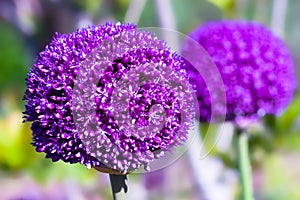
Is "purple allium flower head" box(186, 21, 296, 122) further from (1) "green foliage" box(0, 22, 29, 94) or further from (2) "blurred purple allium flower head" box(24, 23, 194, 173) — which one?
(1) "green foliage" box(0, 22, 29, 94)

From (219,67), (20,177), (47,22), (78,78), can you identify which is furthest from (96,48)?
(47,22)

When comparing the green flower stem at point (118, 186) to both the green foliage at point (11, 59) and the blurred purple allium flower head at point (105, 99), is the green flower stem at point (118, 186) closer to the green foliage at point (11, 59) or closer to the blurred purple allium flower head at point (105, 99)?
the blurred purple allium flower head at point (105, 99)

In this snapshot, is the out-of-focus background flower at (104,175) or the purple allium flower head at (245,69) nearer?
the purple allium flower head at (245,69)

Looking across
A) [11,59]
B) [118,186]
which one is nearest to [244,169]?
[118,186]

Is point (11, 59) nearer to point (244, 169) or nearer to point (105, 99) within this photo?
point (244, 169)

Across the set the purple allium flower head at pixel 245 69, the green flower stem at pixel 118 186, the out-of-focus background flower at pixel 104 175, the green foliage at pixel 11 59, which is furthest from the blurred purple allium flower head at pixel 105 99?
the green foliage at pixel 11 59

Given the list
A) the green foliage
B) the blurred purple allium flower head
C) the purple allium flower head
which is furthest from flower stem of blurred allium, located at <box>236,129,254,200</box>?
the green foliage

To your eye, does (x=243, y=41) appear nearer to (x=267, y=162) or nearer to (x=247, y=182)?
(x=247, y=182)
